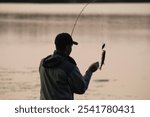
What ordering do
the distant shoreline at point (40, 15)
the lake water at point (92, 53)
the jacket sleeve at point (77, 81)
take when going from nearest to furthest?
the jacket sleeve at point (77, 81), the lake water at point (92, 53), the distant shoreline at point (40, 15)

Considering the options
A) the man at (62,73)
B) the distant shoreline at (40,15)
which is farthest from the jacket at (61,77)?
the distant shoreline at (40,15)

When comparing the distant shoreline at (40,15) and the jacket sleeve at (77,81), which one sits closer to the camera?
the jacket sleeve at (77,81)

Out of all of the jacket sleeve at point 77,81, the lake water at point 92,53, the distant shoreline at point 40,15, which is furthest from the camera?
the distant shoreline at point 40,15

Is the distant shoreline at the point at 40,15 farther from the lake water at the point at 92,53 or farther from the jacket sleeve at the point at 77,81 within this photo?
the jacket sleeve at the point at 77,81

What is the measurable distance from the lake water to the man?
0.57 meters

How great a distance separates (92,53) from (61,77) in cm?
82

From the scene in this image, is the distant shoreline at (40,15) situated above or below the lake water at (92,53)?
above

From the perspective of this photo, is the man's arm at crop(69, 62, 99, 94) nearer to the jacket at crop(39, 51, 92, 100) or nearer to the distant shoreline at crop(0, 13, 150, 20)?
the jacket at crop(39, 51, 92, 100)

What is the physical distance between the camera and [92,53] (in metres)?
2.63

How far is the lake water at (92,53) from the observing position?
252 cm

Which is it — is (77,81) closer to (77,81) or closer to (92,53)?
(77,81)

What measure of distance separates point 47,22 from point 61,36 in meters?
1.10

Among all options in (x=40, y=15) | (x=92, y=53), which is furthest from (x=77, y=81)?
(x=40, y=15)

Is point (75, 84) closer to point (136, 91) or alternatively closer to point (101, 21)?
point (136, 91)
